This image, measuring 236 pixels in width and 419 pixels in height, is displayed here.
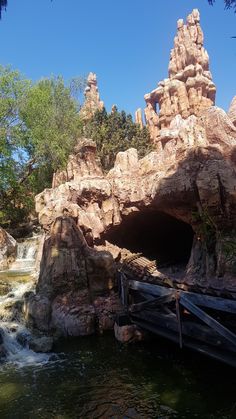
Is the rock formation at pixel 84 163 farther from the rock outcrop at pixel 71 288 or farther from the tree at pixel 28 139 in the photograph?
the rock outcrop at pixel 71 288

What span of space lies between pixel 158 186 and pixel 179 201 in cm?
135

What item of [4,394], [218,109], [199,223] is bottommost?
[4,394]

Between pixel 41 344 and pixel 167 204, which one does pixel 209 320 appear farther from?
pixel 167 204

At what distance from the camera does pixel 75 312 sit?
14.8 meters

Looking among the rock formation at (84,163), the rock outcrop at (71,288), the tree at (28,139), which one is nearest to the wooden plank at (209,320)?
the rock outcrop at (71,288)

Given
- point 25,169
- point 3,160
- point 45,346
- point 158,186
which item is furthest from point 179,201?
point 25,169

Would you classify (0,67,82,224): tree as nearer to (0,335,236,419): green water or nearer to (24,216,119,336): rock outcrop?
(24,216,119,336): rock outcrop

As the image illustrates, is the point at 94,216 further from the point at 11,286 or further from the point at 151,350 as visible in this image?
the point at 151,350

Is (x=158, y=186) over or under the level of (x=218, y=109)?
under

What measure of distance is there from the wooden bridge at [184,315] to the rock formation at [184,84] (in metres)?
44.6

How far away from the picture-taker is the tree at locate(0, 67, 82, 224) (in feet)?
112

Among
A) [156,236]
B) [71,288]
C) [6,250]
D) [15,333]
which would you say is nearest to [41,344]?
[15,333]

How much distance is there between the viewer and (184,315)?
1233 cm

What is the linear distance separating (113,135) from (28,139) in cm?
1096
